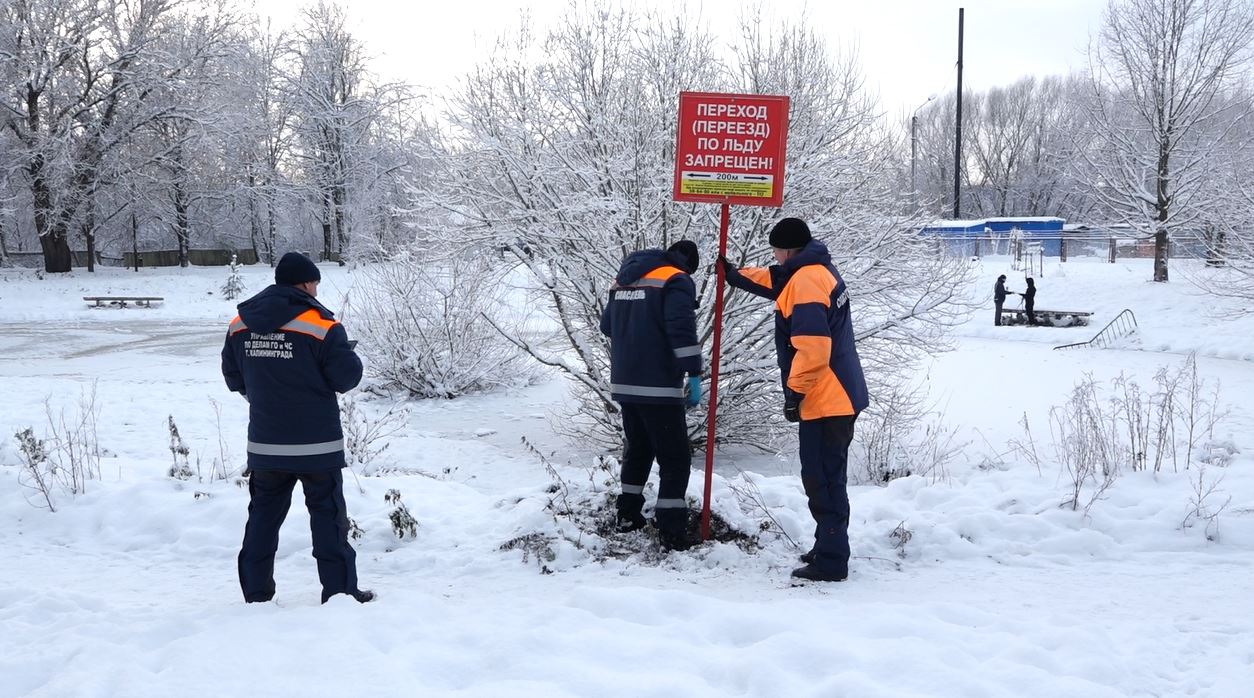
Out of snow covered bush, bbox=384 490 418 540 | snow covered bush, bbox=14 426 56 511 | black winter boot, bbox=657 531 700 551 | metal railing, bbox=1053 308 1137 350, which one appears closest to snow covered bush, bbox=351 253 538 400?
snow covered bush, bbox=14 426 56 511

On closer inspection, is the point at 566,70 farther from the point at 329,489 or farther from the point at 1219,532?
the point at 1219,532

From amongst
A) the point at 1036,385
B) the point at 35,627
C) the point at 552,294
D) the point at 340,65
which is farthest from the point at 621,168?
the point at 340,65

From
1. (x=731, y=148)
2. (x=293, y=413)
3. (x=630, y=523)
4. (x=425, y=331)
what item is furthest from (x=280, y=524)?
(x=425, y=331)

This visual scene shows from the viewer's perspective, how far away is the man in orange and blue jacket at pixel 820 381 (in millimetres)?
4211

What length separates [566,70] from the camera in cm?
793

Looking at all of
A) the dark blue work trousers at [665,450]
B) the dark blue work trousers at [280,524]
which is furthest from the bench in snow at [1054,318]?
the dark blue work trousers at [280,524]

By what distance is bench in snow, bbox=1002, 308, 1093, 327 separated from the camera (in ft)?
70.2

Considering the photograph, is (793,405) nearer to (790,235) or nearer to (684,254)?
(790,235)

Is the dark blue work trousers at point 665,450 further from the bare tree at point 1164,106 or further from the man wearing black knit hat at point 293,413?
the bare tree at point 1164,106

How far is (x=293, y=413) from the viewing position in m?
3.88

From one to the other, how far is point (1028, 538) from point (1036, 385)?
8.52 m

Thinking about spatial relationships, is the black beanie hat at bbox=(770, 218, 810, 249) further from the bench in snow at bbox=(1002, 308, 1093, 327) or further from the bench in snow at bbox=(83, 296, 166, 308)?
the bench in snow at bbox=(83, 296, 166, 308)

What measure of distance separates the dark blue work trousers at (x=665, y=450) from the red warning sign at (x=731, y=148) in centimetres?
122

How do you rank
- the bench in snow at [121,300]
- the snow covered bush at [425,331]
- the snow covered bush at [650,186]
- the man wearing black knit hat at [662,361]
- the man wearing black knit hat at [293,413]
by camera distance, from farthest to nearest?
the bench in snow at [121,300]
the snow covered bush at [425,331]
the snow covered bush at [650,186]
the man wearing black knit hat at [662,361]
the man wearing black knit hat at [293,413]
